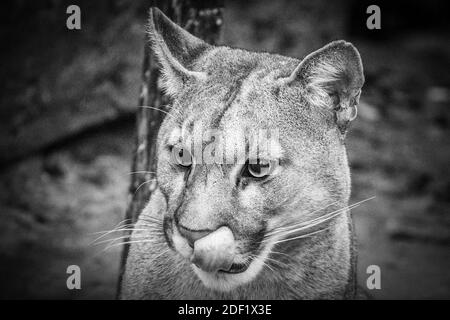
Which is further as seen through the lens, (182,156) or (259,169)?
(182,156)

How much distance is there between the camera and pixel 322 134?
347cm

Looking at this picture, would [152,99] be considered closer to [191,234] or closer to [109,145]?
[191,234]

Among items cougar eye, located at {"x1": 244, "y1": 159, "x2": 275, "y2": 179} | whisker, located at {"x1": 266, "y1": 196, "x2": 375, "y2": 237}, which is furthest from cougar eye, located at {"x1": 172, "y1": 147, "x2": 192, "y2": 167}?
whisker, located at {"x1": 266, "y1": 196, "x2": 375, "y2": 237}

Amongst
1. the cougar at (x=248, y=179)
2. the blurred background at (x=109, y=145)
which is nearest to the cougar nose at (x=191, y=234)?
the cougar at (x=248, y=179)

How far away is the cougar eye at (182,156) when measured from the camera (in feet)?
11.0

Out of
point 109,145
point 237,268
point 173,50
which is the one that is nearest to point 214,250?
point 237,268

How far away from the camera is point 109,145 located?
7.73 m

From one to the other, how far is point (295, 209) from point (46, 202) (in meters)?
4.37

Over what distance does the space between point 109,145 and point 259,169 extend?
483 centimetres

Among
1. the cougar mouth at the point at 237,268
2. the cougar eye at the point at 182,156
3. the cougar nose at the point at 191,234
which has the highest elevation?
the cougar eye at the point at 182,156

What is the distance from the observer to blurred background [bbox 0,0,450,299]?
20.7ft

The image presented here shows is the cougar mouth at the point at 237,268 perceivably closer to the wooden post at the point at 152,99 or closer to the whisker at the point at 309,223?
the whisker at the point at 309,223
